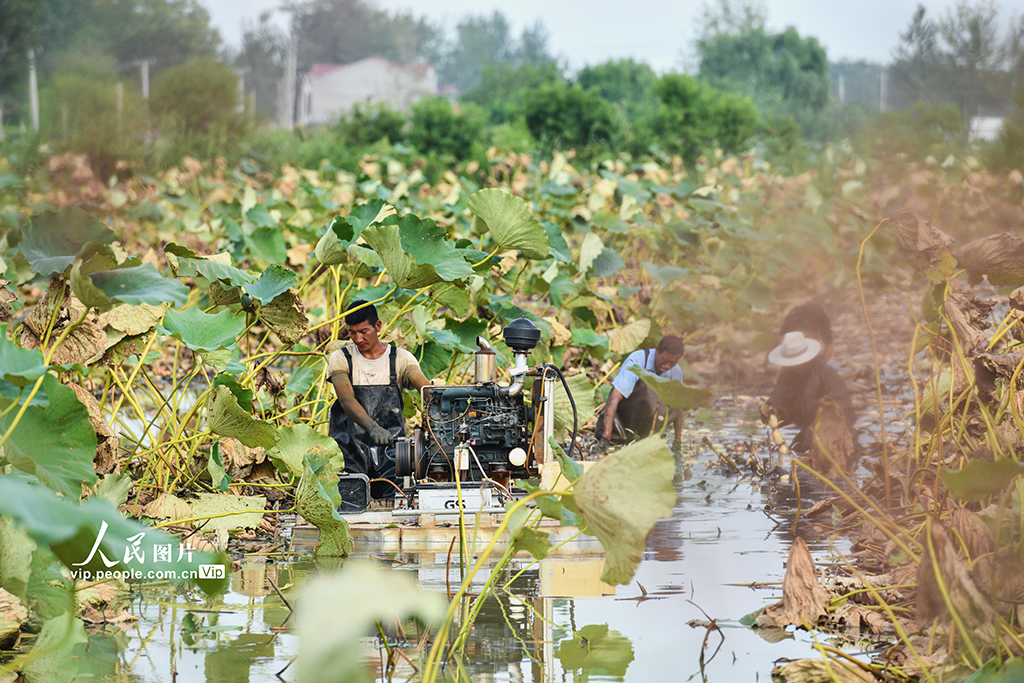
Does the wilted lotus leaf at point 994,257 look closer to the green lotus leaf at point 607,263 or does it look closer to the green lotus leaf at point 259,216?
the green lotus leaf at point 607,263

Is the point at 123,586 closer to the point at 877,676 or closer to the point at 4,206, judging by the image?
the point at 877,676

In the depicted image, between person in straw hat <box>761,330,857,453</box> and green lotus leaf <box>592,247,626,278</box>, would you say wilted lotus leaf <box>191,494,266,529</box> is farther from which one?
green lotus leaf <box>592,247,626,278</box>

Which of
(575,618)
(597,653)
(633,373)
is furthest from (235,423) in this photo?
(633,373)

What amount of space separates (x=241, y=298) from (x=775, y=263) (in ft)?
20.0

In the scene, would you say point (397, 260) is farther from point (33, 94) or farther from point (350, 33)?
point (350, 33)

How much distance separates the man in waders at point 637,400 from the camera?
558cm

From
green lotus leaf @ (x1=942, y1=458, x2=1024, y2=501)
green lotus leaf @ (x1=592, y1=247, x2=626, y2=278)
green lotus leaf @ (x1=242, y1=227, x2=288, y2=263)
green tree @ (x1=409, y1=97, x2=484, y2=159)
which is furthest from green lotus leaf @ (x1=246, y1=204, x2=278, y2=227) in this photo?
green tree @ (x1=409, y1=97, x2=484, y2=159)

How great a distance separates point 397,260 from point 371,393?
70cm

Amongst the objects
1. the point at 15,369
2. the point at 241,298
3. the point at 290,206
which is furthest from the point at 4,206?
the point at 15,369

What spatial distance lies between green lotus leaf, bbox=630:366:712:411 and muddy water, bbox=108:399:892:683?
0.61 meters

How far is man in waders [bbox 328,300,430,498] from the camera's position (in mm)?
4359

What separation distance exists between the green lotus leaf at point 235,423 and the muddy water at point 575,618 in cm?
53

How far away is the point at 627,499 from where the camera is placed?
2176mm

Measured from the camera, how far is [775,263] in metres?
9.43
